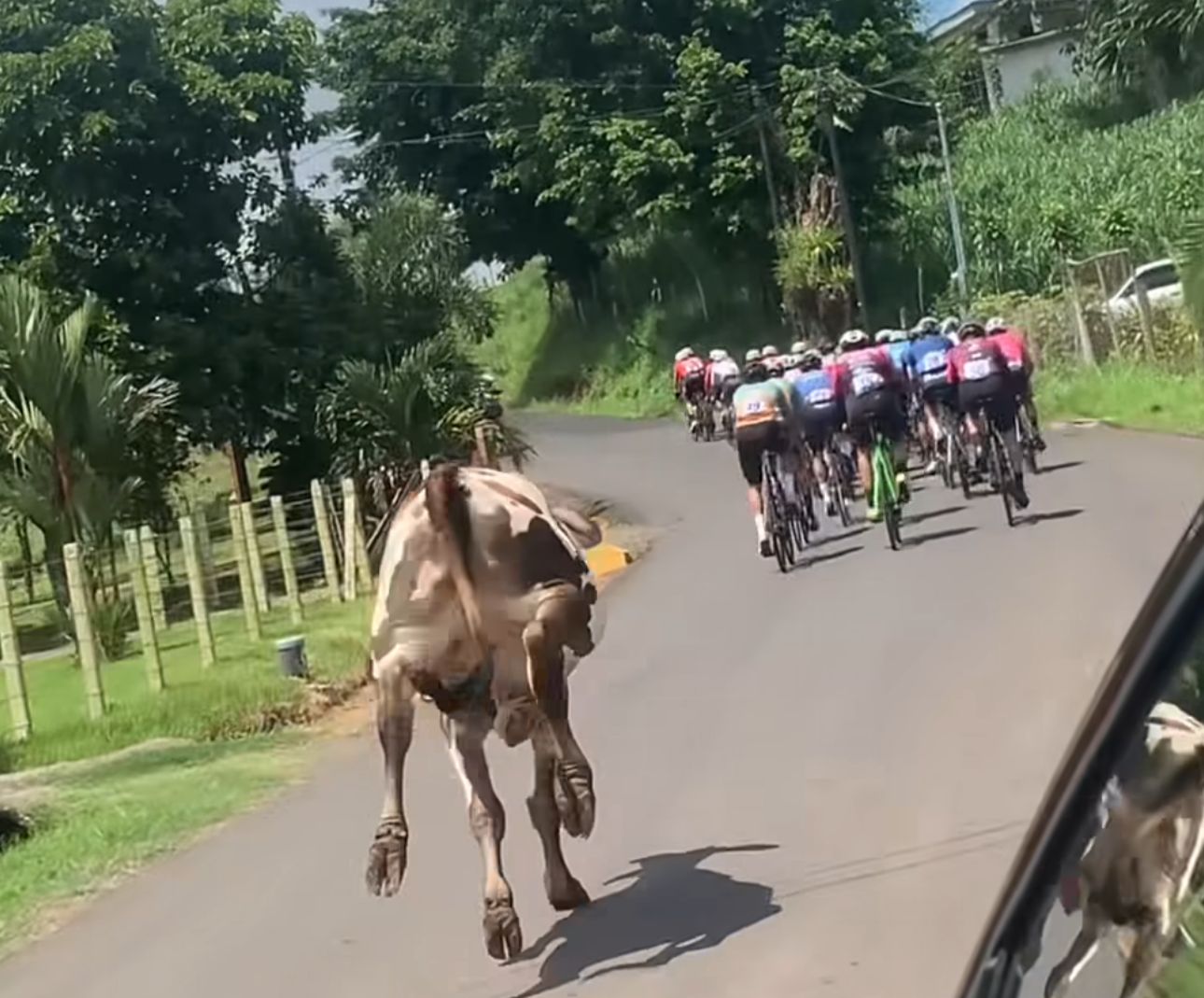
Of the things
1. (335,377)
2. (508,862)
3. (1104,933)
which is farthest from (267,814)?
(335,377)

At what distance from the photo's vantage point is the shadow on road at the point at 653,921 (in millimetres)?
7211

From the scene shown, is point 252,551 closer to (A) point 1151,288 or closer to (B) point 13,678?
(B) point 13,678

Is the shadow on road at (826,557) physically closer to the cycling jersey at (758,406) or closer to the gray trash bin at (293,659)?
the cycling jersey at (758,406)

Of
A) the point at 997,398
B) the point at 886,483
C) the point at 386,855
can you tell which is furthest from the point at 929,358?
the point at 386,855

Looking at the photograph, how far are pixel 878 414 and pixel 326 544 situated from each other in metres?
6.57

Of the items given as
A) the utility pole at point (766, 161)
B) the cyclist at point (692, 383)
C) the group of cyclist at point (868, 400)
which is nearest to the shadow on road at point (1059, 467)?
the group of cyclist at point (868, 400)

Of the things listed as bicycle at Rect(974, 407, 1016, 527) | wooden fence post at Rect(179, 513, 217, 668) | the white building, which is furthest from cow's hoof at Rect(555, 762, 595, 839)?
the white building

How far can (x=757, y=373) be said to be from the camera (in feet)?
57.2

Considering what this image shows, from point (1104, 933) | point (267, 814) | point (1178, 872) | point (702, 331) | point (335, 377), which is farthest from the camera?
point (702, 331)

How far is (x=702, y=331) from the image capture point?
4803 cm

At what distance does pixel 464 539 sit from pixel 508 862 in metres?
1.81

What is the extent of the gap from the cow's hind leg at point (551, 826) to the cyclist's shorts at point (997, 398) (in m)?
9.33

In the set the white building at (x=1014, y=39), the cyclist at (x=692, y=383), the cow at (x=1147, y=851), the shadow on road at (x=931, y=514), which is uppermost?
the white building at (x=1014, y=39)

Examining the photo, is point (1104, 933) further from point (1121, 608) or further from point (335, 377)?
point (335, 377)
